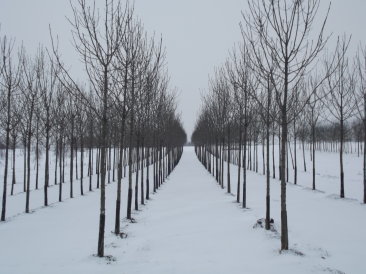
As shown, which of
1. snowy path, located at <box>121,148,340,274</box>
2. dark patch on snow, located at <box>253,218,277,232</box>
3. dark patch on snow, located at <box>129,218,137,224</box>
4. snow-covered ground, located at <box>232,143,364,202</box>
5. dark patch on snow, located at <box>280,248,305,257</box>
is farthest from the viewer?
snow-covered ground, located at <box>232,143,364,202</box>

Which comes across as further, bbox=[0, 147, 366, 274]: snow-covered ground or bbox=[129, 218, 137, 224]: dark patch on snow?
bbox=[129, 218, 137, 224]: dark patch on snow

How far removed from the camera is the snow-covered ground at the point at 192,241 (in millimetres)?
6441

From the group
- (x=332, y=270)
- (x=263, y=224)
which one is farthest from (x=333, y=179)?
(x=332, y=270)

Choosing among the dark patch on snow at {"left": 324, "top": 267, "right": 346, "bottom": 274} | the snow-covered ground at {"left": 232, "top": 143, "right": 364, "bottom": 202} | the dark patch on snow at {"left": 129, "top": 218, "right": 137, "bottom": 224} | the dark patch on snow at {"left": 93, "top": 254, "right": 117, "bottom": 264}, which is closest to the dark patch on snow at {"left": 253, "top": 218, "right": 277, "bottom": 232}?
the dark patch on snow at {"left": 324, "top": 267, "right": 346, "bottom": 274}

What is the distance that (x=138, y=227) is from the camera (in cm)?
1006

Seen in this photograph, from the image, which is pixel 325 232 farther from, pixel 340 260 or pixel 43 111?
pixel 43 111

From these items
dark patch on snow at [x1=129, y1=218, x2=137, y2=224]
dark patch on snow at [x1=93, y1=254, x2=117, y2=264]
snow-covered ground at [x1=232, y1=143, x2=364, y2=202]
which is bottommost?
snow-covered ground at [x1=232, y1=143, x2=364, y2=202]

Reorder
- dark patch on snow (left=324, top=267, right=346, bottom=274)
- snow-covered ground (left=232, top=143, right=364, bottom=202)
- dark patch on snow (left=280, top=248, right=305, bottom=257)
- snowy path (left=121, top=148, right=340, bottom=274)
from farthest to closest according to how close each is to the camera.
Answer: snow-covered ground (left=232, top=143, right=364, bottom=202), dark patch on snow (left=280, top=248, right=305, bottom=257), snowy path (left=121, top=148, right=340, bottom=274), dark patch on snow (left=324, top=267, right=346, bottom=274)

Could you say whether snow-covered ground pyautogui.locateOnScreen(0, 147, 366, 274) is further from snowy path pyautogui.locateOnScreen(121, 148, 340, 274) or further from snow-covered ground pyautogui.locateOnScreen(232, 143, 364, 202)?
snow-covered ground pyautogui.locateOnScreen(232, 143, 364, 202)

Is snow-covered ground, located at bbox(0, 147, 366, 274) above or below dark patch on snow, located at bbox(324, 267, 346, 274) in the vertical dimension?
below

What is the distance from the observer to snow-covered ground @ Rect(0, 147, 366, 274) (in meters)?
6.44

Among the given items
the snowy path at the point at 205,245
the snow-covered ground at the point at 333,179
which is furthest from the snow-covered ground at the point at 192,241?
the snow-covered ground at the point at 333,179

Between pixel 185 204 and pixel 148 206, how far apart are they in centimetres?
172

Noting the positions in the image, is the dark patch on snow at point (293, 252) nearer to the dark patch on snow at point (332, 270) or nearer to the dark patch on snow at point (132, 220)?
the dark patch on snow at point (332, 270)
